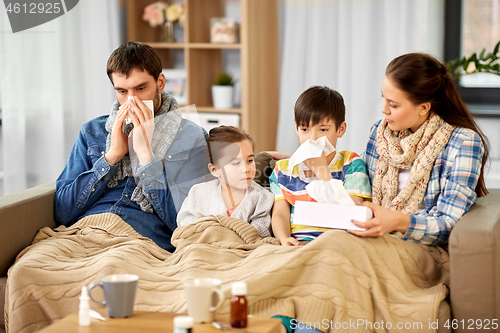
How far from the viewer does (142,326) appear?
1076mm

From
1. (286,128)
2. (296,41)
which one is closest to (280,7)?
(296,41)

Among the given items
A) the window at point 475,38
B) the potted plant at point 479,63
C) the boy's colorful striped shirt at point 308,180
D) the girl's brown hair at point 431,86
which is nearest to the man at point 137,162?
the boy's colorful striped shirt at point 308,180

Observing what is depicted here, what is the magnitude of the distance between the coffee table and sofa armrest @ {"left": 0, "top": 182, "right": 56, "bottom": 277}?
61 centimetres

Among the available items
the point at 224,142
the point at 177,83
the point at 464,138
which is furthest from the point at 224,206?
the point at 177,83

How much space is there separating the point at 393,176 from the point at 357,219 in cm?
30

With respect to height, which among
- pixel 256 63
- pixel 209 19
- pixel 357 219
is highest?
pixel 209 19

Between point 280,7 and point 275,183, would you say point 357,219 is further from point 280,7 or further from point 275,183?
point 280,7

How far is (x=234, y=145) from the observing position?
176cm

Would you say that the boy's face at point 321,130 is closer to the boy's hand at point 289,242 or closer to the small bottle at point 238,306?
the boy's hand at point 289,242

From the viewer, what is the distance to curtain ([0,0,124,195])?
2807 millimetres

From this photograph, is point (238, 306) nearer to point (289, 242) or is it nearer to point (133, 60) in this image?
point (289, 242)

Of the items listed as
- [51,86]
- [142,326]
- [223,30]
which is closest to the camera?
[142,326]

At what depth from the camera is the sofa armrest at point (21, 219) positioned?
5.33ft

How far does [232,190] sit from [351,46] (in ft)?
6.43
